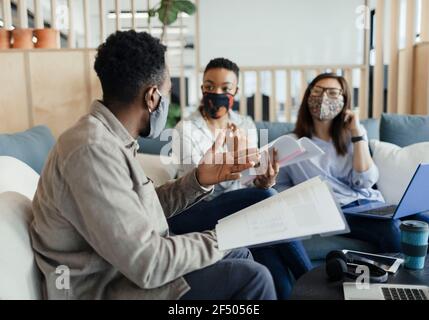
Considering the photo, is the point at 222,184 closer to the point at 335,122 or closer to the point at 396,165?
the point at 335,122

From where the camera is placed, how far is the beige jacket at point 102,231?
0.94 meters

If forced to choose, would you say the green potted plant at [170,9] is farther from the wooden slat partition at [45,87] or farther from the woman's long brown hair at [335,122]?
the woman's long brown hair at [335,122]

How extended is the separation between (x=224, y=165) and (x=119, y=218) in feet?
1.60

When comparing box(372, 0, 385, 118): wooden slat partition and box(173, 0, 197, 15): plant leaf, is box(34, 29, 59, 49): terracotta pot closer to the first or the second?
box(173, 0, 197, 15): plant leaf

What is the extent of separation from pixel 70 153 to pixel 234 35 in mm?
3423

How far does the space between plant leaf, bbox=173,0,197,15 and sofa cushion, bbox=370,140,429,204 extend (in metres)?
1.80

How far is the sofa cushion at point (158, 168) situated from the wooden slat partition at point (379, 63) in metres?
1.83

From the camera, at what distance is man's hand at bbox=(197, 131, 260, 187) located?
1.34m

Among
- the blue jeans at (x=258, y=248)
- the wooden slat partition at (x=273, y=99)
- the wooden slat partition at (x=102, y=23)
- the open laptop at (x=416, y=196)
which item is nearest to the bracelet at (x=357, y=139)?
the open laptop at (x=416, y=196)

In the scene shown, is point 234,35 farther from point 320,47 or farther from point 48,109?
point 48,109

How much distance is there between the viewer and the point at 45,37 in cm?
286

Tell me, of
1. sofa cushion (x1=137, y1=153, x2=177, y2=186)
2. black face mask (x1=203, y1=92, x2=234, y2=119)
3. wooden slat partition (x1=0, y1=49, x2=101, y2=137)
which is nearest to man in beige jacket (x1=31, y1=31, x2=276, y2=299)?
black face mask (x1=203, y1=92, x2=234, y2=119)

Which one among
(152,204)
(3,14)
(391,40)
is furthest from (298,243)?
(3,14)

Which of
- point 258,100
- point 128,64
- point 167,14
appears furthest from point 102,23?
point 128,64
